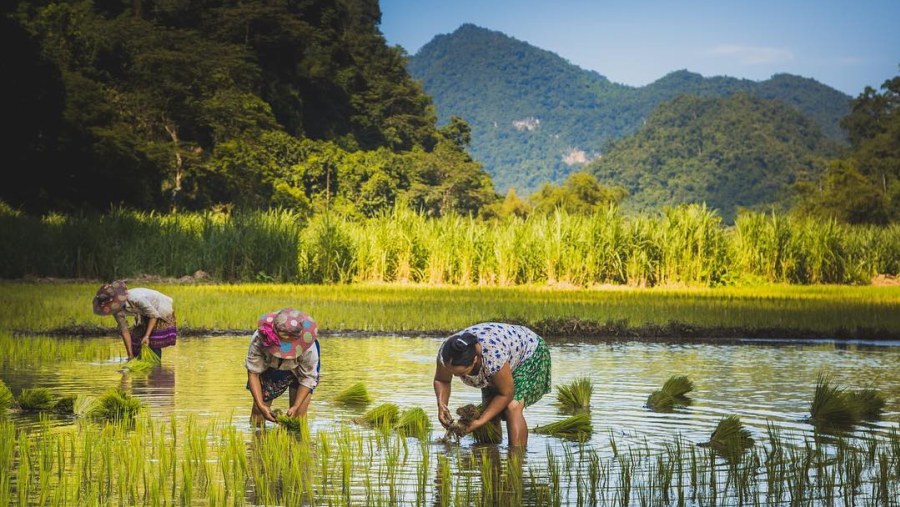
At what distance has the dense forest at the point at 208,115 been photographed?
4275 centimetres

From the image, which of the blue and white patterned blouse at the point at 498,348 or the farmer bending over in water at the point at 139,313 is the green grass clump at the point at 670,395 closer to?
the blue and white patterned blouse at the point at 498,348

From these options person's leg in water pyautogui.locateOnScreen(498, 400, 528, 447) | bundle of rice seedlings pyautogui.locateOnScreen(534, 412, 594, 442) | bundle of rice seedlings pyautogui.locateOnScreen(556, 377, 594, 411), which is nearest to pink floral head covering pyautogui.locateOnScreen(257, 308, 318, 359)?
person's leg in water pyautogui.locateOnScreen(498, 400, 528, 447)

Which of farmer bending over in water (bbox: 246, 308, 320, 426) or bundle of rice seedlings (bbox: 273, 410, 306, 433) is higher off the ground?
farmer bending over in water (bbox: 246, 308, 320, 426)

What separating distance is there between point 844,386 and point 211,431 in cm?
655

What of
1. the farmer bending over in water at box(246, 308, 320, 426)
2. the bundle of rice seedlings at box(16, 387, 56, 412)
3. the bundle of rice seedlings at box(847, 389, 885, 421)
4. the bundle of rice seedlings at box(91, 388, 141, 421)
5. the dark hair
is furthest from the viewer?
the bundle of rice seedlings at box(847, 389, 885, 421)

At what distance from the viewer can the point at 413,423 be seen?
8508 mm

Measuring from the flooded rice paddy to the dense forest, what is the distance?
3147cm

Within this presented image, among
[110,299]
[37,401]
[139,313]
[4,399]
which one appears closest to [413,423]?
[37,401]

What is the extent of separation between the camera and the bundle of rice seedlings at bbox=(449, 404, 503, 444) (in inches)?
296

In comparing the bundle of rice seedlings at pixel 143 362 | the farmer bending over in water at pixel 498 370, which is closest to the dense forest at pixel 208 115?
the bundle of rice seedlings at pixel 143 362

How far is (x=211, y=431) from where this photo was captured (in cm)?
830

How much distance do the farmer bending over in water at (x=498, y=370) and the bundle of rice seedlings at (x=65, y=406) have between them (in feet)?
10.9

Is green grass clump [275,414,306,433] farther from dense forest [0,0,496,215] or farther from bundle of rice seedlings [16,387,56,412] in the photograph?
dense forest [0,0,496,215]

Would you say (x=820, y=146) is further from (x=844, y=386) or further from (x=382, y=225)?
(x=844, y=386)
